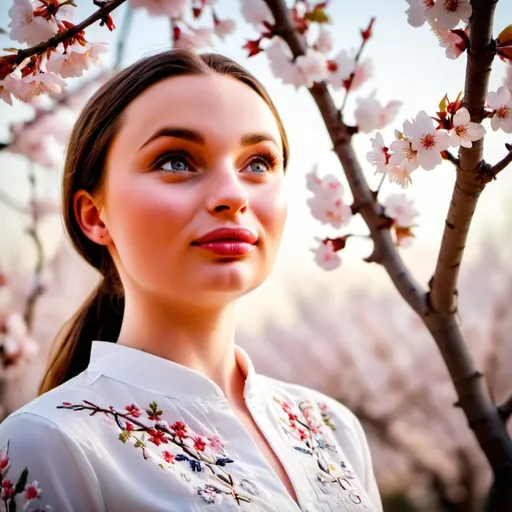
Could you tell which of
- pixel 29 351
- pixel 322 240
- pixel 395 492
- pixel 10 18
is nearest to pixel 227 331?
pixel 322 240

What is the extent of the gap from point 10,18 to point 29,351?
1.25 metres

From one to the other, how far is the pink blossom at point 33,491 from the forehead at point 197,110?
45 cm

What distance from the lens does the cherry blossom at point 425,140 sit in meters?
0.80

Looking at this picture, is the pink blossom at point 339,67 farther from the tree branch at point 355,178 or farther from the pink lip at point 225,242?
the pink lip at point 225,242

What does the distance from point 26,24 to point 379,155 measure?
472mm

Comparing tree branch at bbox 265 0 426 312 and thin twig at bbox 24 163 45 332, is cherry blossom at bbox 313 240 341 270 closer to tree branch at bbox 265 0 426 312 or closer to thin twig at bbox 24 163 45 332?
tree branch at bbox 265 0 426 312

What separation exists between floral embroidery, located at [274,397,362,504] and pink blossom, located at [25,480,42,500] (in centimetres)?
38

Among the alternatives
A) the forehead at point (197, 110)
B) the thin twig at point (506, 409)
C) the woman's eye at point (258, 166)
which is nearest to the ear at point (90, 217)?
the forehead at point (197, 110)

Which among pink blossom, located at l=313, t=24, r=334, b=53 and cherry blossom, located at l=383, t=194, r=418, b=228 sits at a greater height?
pink blossom, located at l=313, t=24, r=334, b=53

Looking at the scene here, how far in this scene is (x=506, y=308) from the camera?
8.51 feet

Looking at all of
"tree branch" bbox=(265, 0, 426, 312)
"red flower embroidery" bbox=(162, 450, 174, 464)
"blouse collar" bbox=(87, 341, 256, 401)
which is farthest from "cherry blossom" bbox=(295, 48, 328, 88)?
"red flower embroidery" bbox=(162, 450, 174, 464)

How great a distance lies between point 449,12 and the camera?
762 mm

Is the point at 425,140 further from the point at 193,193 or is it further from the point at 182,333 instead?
the point at 182,333

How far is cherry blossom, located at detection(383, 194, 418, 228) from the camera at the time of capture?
118cm
